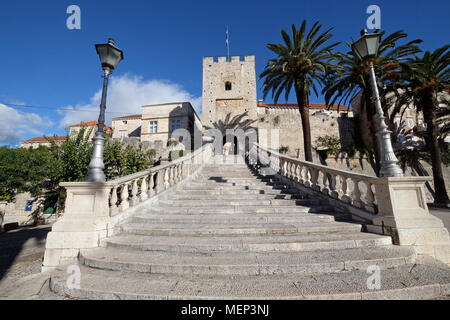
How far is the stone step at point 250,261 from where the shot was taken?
2701 millimetres

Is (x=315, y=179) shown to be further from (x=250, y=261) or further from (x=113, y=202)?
(x=113, y=202)

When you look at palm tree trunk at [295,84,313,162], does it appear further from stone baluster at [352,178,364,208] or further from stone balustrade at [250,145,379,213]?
stone baluster at [352,178,364,208]

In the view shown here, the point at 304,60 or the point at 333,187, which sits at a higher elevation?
the point at 304,60

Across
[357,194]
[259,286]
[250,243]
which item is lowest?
[259,286]

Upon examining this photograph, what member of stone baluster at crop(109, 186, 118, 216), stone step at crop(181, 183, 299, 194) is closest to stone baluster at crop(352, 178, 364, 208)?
stone step at crop(181, 183, 299, 194)

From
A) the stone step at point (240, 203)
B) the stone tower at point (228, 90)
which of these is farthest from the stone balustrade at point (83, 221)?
the stone tower at point (228, 90)

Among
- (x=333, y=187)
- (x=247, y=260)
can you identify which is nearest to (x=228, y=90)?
(x=333, y=187)

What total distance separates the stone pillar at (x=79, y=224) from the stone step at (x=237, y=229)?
0.57 meters

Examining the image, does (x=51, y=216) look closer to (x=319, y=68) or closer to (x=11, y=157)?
(x=11, y=157)

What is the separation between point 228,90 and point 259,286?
24.4 metres

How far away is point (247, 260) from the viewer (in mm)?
2904

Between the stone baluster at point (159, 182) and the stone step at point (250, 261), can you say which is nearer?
the stone step at point (250, 261)

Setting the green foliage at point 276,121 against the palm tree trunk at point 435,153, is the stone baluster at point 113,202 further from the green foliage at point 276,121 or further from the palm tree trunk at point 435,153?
the green foliage at point 276,121

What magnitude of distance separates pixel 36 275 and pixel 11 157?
22163 millimetres
